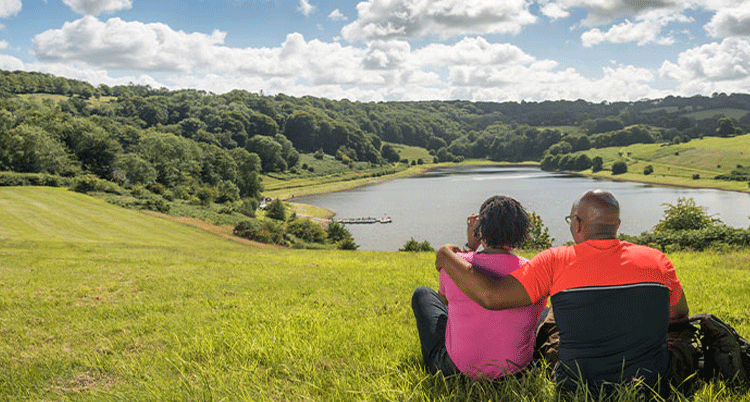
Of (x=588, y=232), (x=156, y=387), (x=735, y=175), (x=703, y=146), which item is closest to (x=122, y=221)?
(x=156, y=387)

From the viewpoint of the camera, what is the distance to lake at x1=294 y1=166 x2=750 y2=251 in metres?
59.5

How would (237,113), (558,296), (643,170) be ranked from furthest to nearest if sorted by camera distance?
(237,113) → (643,170) → (558,296)

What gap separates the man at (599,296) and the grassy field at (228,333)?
0.26 meters

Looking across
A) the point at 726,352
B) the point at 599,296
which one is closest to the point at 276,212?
the point at 726,352

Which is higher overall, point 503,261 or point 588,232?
point 588,232

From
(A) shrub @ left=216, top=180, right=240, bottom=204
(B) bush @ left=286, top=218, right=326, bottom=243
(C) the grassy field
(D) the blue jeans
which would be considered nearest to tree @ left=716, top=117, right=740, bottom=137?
(A) shrub @ left=216, top=180, right=240, bottom=204

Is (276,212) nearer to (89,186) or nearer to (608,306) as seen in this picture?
(89,186)

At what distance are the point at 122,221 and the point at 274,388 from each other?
123 ft

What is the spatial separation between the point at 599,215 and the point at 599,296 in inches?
20.9

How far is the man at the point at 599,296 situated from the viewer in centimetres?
289

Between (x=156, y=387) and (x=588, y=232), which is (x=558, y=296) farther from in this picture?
(x=156, y=387)

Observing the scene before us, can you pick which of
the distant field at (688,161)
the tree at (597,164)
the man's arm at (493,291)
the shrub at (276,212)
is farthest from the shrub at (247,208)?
the tree at (597,164)

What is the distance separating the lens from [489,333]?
3471mm

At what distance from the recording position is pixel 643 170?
138 m
